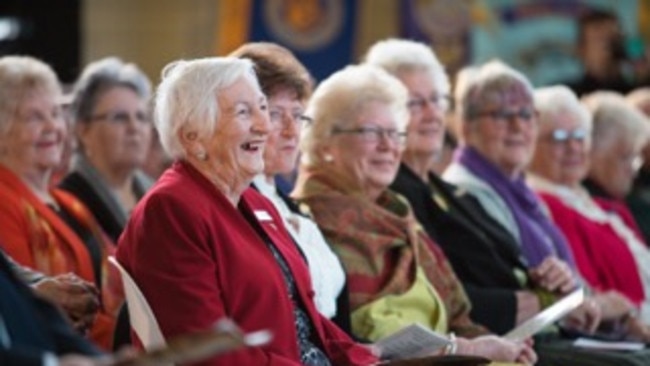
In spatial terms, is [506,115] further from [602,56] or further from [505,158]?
[602,56]

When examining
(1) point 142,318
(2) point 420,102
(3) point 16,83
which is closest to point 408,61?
(2) point 420,102

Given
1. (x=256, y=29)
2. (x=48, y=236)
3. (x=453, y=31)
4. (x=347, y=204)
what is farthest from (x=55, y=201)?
(x=453, y=31)

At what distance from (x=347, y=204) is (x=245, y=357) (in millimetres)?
1243

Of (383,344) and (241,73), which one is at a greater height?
(241,73)

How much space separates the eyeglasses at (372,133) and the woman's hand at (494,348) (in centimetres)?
69

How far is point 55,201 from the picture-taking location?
221 inches

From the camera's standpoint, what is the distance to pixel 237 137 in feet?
14.3

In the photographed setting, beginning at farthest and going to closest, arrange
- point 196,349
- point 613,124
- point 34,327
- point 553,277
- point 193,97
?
point 613,124, point 553,277, point 193,97, point 34,327, point 196,349

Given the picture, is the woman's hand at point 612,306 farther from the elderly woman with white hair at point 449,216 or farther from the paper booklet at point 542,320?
the paper booklet at point 542,320

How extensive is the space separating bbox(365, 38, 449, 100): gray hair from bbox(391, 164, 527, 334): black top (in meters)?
0.33

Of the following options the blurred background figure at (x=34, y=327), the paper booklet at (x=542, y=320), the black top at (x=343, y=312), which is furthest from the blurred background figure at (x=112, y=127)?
the blurred background figure at (x=34, y=327)

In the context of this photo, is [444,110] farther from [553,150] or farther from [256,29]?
[256,29]

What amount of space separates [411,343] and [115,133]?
179 cm

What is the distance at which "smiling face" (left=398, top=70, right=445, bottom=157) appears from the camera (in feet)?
19.7
